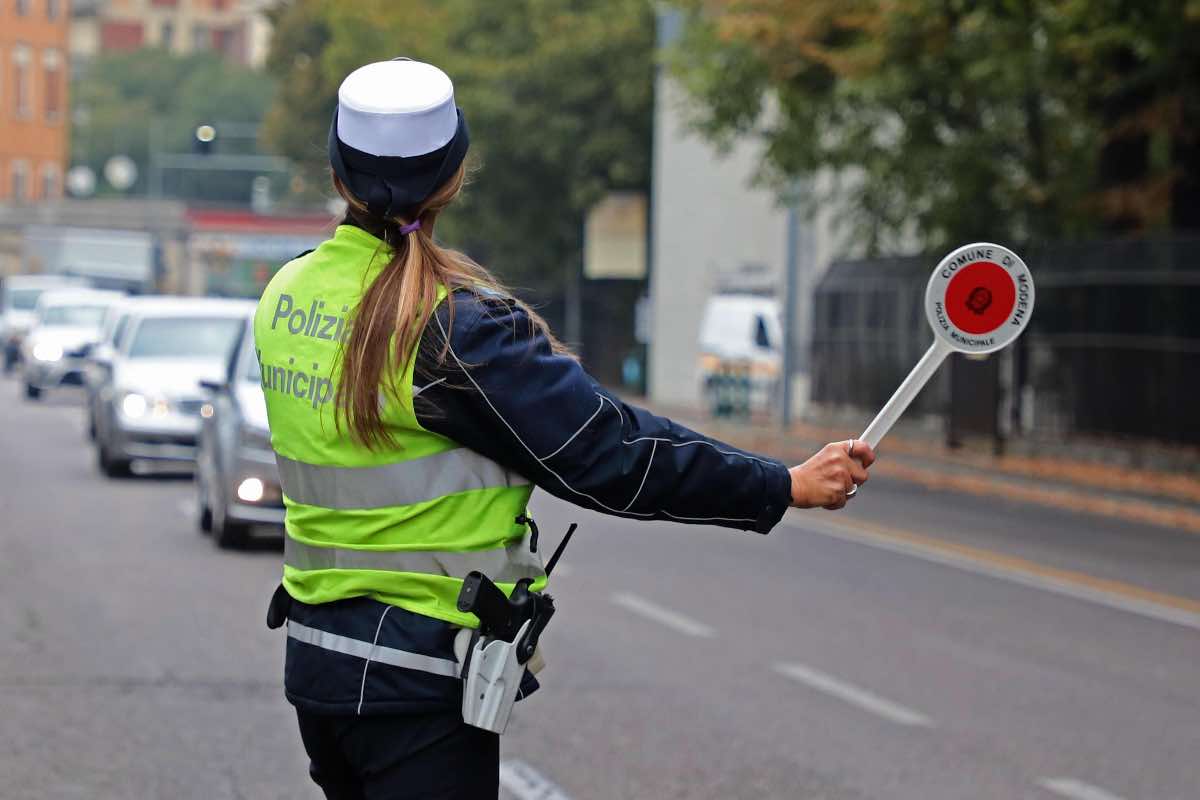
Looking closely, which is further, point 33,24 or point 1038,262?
point 33,24

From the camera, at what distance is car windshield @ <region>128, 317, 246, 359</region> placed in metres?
21.2

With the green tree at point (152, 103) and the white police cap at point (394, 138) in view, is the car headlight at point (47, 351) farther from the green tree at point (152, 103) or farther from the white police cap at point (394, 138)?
the green tree at point (152, 103)

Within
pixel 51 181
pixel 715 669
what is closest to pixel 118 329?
pixel 715 669

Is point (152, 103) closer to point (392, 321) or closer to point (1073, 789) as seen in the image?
Answer: point (1073, 789)

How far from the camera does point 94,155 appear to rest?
12825 centimetres

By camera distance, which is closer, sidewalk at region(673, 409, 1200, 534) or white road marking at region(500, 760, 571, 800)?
white road marking at region(500, 760, 571, 800)

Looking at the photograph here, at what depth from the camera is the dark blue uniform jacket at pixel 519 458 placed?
332cm

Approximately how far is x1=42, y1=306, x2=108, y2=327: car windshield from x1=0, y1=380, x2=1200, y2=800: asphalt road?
22.2 metres

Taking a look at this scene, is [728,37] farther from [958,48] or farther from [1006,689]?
[1006,689]

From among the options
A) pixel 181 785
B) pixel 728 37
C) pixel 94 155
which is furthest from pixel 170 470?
pixel 94 155

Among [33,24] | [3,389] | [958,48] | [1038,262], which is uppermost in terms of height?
[33,24]

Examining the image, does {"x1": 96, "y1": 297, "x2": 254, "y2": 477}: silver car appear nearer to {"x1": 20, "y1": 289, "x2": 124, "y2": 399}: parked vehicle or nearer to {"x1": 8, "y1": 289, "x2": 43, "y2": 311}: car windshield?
{"x1": 20, "y1": 289, "x2": 124, "y2": 399}: parked vehicle

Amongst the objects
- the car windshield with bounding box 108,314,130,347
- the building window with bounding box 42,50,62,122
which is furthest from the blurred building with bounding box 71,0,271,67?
the car windshield with bounding box 108,314,130,347

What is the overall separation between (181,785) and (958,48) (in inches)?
783
